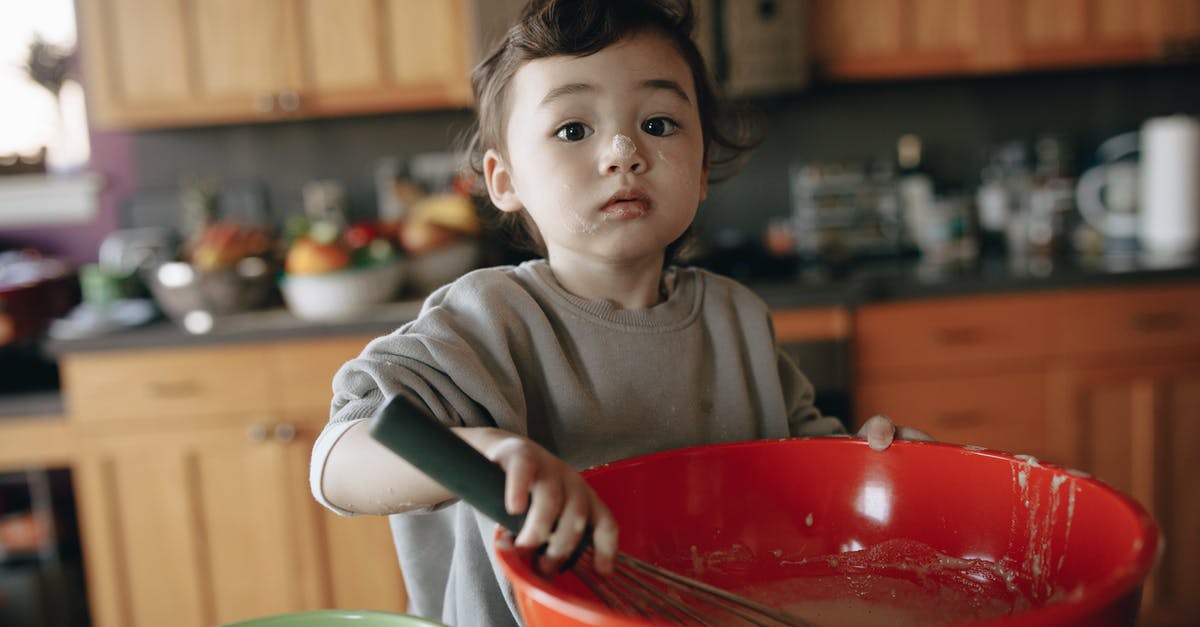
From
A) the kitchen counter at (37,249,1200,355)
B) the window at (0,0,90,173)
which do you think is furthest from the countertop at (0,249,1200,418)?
the window at (0,0,90,173)

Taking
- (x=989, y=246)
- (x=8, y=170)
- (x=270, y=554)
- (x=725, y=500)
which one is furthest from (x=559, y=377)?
(x=8, y=170)

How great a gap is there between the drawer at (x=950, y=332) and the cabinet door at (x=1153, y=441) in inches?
4.9

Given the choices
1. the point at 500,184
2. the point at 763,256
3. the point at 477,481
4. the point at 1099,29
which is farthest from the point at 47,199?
the point at 1099,29

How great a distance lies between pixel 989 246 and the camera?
2.57m

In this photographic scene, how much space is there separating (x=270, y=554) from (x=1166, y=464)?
1958 millimetres

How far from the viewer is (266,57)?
2.24 metres

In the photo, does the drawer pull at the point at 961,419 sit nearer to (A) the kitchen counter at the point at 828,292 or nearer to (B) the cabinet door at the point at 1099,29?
(A) the kitchen counter at the point at 828,292

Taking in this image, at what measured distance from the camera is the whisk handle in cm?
42

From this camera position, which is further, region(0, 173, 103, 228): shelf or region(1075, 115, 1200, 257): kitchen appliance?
region(0, 173, 103, 228): shelf

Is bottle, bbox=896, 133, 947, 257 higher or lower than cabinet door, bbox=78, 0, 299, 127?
lower

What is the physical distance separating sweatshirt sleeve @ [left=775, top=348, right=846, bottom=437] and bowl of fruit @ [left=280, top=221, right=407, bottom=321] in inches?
49.3

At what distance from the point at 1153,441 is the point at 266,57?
2.17 meters

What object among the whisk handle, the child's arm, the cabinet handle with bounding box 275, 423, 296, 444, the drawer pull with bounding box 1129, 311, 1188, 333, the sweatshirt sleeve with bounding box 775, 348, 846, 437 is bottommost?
the cabinet handle with bounding box 275, 423, 296, 444

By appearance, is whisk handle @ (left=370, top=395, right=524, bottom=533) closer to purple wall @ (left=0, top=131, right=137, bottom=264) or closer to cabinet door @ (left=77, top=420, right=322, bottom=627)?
cabinet door @ (left=77, top=420, right=322, bottom=627)
